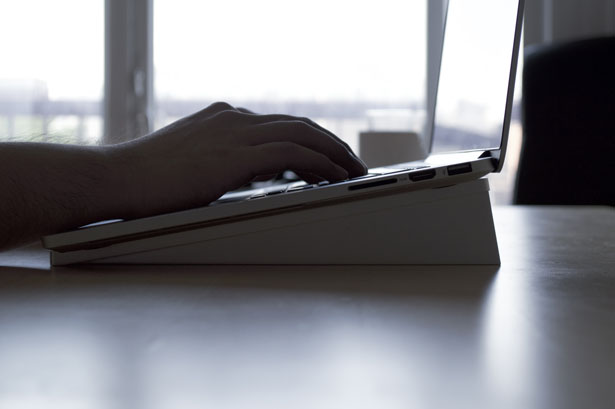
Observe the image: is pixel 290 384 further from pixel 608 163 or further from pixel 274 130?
pixel 608 163

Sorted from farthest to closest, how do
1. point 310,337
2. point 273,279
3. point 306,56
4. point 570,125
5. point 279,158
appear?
point 306,56 < point 570,125 < point 279,158 < point 273,279 < point 310,337

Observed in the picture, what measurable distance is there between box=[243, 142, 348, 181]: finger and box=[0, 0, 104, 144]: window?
2170mm

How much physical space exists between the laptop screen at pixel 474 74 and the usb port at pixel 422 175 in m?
0.09

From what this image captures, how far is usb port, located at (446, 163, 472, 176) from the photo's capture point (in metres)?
0.46

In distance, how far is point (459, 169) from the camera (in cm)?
46

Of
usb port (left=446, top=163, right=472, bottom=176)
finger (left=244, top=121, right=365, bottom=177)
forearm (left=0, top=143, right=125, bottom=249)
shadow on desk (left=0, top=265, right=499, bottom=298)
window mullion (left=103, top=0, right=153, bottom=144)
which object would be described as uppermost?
window mullion (left=103, top=0, right=153, bottom=144)

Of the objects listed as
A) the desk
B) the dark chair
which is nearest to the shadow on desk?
the desk

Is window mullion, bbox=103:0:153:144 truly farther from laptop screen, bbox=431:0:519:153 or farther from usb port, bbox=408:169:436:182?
usb port, bbox=408:169:436:182

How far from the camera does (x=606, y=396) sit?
0.64 feet

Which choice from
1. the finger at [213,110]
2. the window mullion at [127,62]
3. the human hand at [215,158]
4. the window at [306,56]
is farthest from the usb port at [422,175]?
the window mullion at [127,62]

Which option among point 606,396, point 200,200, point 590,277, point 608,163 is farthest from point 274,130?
point 608,163

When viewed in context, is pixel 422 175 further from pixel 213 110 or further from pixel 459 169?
pixel 213 110

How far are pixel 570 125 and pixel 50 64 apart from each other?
209 cm

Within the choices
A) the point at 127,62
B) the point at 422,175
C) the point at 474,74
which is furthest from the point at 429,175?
the point at 127,62
